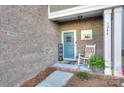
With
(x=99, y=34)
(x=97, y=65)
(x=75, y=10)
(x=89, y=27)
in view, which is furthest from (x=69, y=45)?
(x=97, y=65)

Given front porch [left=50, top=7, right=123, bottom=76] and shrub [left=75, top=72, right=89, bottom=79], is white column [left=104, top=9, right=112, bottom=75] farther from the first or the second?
shrub [left=75, top=72, right=89, bottom=79]

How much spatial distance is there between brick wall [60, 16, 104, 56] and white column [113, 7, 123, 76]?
1.28m

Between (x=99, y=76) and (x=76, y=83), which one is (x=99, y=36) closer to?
(x=99, y=76)

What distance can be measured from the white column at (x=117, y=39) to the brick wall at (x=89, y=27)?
1281mm

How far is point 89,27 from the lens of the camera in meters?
5.48

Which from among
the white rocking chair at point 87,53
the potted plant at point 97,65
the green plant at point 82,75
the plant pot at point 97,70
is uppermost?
the white rocking chair at point 87,53

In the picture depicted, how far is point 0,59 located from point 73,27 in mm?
3916

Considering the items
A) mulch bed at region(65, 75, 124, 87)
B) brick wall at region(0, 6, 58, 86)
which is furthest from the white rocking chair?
brick wall at region(0, 6, 58, 86)

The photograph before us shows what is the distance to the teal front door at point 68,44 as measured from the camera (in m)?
5.97

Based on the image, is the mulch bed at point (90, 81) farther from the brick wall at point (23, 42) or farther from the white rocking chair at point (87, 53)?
the white rocking chair at point (87, 53)

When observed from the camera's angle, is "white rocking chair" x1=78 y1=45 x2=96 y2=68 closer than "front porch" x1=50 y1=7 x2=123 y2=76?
No

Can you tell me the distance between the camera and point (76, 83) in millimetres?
3506

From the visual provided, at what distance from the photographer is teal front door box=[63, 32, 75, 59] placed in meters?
5.97

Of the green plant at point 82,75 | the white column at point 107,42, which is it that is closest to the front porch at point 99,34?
the white column at point 107,42
